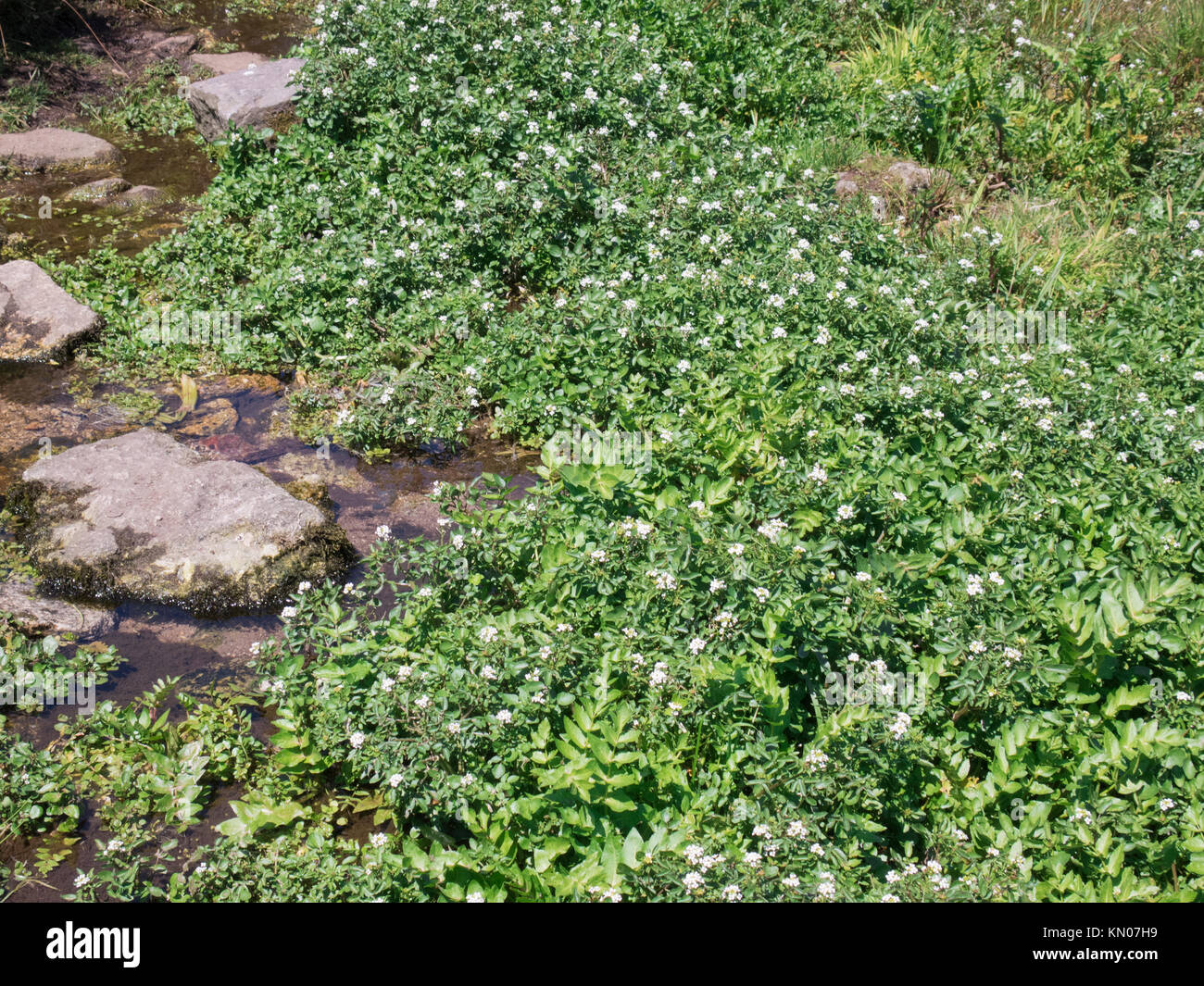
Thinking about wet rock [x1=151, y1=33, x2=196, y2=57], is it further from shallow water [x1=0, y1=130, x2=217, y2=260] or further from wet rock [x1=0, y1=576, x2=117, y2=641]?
wet rock [x1=0, y1=576, x2=117, y2=641]

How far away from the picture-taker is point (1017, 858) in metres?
3.19

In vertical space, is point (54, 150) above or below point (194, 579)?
above

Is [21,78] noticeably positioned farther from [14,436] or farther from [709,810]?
[709,810]

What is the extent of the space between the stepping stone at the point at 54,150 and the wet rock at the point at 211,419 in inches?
153

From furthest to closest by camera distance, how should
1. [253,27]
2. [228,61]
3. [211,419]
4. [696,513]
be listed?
[253,27] → [228,61] → [211,419] → [696,513]

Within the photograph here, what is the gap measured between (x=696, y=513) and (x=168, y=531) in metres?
2.74

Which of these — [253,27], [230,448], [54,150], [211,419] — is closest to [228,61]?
[253,27]

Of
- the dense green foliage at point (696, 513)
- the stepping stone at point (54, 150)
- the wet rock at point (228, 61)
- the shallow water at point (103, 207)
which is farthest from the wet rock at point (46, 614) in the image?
the wet rock at point (228, 61)

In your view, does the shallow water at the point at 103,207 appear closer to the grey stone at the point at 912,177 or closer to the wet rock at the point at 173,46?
the wet rock at the point at 173,46

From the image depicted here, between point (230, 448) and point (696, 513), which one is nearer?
point (696, 513)

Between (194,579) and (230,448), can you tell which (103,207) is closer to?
(230,448)

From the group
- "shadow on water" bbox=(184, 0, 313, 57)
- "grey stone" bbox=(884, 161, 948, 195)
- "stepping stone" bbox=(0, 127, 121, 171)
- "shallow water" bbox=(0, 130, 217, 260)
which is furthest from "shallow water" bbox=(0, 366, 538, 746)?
"shadow on water" bbox=(184, 0, 313, 57)

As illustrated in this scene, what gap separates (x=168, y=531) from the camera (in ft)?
16.1
